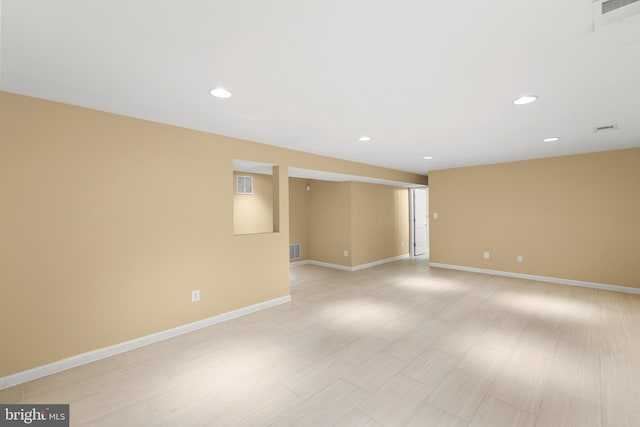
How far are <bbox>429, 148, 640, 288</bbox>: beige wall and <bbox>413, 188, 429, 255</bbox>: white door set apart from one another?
1710 mm

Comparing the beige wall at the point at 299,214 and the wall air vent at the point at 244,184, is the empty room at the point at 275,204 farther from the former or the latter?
the beige wall at the point at 299,214

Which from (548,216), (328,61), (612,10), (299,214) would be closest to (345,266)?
(299,214)

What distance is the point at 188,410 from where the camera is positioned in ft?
6.34

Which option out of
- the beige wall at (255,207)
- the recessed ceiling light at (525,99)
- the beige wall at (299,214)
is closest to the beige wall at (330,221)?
the beige wall at (299,214)

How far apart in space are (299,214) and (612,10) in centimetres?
633

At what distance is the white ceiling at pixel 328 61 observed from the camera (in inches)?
54.7

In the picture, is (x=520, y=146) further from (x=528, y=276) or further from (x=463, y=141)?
(x=528, y=276)

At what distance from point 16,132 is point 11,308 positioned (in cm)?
145

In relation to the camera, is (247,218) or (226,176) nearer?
(226,176)

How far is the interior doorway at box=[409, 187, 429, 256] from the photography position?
852 centimetres

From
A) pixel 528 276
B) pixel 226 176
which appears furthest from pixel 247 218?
pixel 528 276

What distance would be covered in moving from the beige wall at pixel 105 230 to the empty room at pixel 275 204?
0.02 meters

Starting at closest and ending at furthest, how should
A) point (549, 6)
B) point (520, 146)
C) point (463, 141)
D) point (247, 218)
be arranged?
point (549, 6)
point (463, 141)
point (520, 146)
point (247, 218)

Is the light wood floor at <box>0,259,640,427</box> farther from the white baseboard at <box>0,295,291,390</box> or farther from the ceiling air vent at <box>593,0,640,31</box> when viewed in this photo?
the ceiling air vent at <box>593,0,640,31</box>
